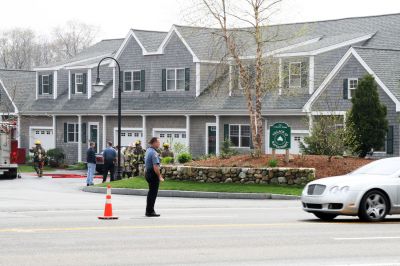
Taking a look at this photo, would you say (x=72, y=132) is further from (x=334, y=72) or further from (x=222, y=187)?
(x=222, y=187)

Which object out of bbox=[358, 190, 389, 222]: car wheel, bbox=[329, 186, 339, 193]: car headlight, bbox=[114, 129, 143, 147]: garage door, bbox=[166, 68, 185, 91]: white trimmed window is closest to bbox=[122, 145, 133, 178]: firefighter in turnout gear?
bbox=[166, 68, 185, 91]: white trimmed window

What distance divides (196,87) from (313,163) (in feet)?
64.2

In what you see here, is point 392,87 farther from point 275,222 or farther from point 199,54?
point 275,222

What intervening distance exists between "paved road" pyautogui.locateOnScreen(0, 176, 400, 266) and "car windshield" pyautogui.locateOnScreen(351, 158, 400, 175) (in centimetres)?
103

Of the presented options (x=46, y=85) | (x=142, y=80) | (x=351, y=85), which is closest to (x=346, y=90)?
(x=351, y=85)

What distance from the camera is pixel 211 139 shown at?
51938 mm

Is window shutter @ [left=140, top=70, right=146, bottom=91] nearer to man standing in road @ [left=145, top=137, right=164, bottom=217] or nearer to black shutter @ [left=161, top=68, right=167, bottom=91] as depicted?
black shutter @ [left=161, top=68, right=167, bottom=91]

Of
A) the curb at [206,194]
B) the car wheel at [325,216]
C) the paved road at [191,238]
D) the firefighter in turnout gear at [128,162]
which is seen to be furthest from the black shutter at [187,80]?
the car wheel at [325,216]

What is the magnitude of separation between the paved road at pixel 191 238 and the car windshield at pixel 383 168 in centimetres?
103

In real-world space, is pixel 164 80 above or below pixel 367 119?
above

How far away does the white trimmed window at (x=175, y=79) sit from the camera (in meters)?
54.6

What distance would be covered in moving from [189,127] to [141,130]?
4.34 m

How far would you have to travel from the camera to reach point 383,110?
1564 inches

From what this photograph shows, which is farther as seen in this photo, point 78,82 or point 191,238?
point 78,82
